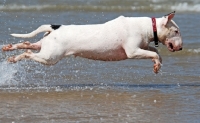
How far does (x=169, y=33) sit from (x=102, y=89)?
3.72ft

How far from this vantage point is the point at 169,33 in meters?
7.49

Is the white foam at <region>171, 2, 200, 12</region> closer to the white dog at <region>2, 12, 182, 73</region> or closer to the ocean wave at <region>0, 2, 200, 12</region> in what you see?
the ocean wave at <region>0, 2, 200, 12</region>

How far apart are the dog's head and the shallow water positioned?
587 millimetres

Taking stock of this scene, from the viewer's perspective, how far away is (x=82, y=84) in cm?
793

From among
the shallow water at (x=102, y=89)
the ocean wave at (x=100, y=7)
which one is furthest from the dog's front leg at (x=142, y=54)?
the ocean wave at (x=100, y=7)

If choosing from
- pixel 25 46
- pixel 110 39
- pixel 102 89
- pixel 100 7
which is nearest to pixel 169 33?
pixel 110 39

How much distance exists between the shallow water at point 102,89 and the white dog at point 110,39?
0.44m

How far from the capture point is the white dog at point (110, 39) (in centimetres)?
736

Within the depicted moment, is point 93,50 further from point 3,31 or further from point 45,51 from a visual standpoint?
point 3,31

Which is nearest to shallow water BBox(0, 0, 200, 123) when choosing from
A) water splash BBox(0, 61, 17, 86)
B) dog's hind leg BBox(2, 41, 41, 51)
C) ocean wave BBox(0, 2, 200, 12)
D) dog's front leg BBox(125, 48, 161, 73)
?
water splash BBox(0, 61, 17, 86)

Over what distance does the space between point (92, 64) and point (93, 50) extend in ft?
5.83

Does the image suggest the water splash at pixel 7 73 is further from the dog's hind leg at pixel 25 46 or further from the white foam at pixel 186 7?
the white foam at pixel 186 7

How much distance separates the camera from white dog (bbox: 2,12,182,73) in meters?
7.36

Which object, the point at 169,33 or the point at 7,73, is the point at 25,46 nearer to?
the point at 7,73
